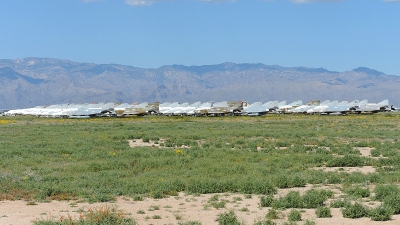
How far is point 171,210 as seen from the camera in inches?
557

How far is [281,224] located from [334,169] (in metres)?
9.35

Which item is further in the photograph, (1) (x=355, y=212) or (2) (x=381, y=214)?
(1) (x=355, y=212)

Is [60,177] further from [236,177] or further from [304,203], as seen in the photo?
[304,203]

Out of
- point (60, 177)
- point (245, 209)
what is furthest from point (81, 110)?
point (245, 209)

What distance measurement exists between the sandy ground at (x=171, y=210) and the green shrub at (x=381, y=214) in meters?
0.13

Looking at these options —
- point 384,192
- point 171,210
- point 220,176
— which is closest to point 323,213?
point 384,192

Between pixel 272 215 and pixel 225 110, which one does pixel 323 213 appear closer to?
pixel 272 215

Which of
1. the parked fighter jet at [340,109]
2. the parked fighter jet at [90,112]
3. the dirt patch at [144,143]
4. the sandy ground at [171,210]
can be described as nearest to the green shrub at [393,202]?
the sandy ground at [171,210]

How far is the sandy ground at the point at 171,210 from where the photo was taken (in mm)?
12789

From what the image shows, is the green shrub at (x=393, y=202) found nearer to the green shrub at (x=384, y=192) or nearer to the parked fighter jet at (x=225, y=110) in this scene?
the green shrub at (x=384, y=192)

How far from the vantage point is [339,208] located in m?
13.9

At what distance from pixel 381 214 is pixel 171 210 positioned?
4.72 meters

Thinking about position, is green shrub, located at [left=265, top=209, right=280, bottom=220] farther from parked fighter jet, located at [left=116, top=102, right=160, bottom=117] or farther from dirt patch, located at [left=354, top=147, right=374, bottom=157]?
parked fighter jet, located at [left=116, top=102, right=160, bottom=117]

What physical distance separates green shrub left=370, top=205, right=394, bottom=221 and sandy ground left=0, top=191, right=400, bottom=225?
127 mm
